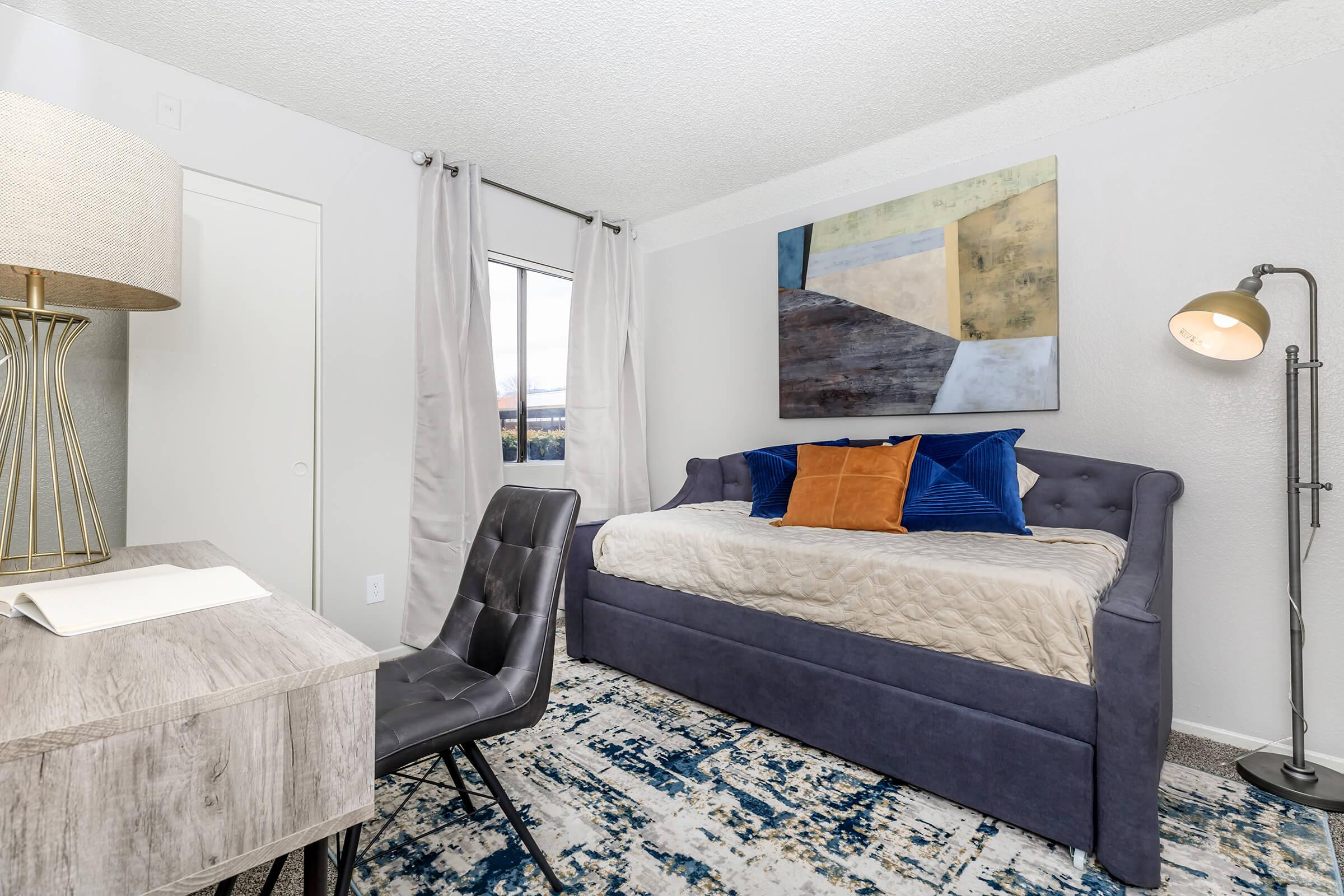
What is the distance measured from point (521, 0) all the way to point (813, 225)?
1.82 metres

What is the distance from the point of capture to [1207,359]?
7.32ft

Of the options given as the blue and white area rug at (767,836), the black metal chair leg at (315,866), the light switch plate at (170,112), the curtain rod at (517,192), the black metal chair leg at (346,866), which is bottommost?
the blue and white area rug at (767,836)

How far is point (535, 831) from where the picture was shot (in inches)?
65.8

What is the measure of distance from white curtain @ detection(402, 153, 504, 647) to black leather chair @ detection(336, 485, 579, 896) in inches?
53.5

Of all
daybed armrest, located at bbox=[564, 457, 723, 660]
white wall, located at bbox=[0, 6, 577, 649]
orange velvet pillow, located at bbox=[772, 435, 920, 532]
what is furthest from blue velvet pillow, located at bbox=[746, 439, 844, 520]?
white wall, located at bbox=[0, 6, 577, 649]

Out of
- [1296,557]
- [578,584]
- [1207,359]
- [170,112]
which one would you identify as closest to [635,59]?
[170,112]

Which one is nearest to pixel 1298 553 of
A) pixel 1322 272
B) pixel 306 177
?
pixel 1322 272

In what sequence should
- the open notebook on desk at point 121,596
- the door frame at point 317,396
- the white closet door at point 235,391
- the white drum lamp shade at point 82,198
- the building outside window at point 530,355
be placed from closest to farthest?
the open notebook on desk at point 121,596 → the white drum lamp shade at point 82,198 → the white closet door at point 235,391 → the door frame at point 317,396 → the building outside window at point 530,355

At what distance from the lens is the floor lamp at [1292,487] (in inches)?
72.9

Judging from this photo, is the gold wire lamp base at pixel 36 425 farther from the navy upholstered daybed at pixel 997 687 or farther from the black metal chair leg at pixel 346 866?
the navy upholstered daybed at pixel 997 687

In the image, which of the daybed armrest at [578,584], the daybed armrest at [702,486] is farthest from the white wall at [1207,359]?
the daybed armrest at [578,584]

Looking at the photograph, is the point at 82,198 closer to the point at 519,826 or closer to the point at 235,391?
the point at 235,391

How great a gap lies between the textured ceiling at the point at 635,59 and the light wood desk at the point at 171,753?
6.96 feet

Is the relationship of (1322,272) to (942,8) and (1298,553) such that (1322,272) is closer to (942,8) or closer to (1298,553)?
(1298,553)
